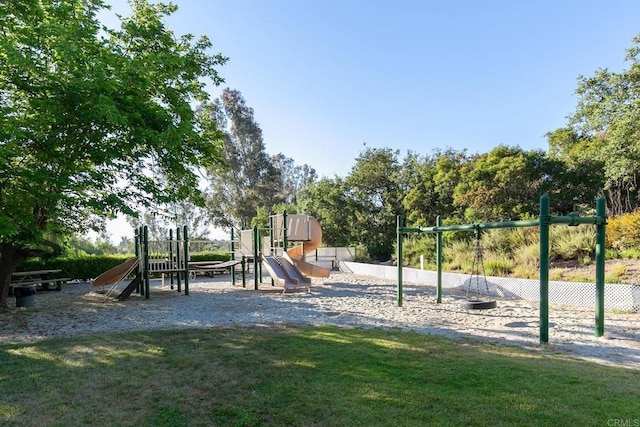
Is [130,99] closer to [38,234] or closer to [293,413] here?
[38,234]

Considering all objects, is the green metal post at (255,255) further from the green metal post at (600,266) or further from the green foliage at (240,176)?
the green foliage at (240,176)

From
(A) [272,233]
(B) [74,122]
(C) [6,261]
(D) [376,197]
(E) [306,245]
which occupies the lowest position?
(E) [306,245]

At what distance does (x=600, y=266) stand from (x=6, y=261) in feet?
39.3

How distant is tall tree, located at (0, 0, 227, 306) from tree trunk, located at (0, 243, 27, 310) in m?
0.02

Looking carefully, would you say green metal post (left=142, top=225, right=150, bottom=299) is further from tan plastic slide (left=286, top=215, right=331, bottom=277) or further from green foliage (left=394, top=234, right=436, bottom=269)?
green foliage (left=394, top=234, right=436, bottom=269)

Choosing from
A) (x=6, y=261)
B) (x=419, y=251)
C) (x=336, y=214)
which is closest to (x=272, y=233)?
(x=419, y=251)

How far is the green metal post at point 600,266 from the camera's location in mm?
6051

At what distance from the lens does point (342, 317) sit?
7875mm

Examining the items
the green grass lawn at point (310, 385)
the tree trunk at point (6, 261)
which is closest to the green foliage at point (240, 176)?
the tree trunk at point (6, 261)

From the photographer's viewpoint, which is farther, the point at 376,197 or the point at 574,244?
the point at 376,197

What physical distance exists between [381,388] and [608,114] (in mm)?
16386

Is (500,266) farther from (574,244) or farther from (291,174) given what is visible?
(291,174)

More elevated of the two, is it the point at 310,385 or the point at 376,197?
the point at 376,197

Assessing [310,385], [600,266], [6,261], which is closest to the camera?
[310,385]
